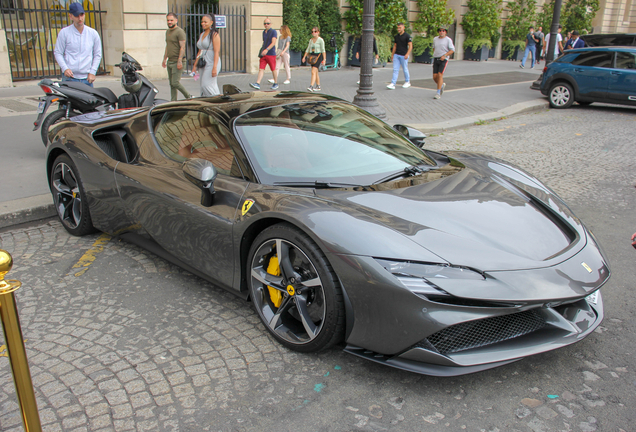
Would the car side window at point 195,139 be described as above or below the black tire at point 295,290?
above

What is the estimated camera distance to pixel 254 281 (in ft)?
10.2

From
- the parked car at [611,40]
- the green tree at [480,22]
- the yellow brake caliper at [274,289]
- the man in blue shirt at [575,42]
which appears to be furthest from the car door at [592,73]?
the green tree at [480,22]

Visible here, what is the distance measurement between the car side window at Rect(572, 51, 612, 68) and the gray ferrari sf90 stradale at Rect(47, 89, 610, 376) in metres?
10.1

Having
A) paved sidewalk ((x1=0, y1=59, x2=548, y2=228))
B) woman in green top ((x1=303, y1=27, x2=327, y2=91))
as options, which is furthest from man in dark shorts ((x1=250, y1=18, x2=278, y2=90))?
woman in green top ((x1=303, y1=27, x2=327, y2=91))

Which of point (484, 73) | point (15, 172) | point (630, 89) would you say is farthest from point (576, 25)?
point (15, 172)

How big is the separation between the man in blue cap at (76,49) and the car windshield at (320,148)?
17.4ft

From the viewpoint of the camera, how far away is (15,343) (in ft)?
5.61

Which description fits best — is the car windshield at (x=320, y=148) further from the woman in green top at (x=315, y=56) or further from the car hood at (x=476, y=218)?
the woman in green top at (x=315, y=56)

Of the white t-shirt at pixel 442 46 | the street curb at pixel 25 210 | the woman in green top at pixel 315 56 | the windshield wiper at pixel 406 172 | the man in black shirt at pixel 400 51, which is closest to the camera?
the windshield wiper at pixel 406 172

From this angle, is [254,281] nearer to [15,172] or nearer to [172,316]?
[172,316]

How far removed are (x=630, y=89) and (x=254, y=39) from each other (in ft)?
34.7

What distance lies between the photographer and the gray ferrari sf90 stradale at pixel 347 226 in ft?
8.21

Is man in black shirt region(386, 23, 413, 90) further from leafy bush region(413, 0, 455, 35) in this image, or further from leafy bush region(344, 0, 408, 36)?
leafy bush region(413, 0, 455, 35)

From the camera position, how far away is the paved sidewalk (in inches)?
214
